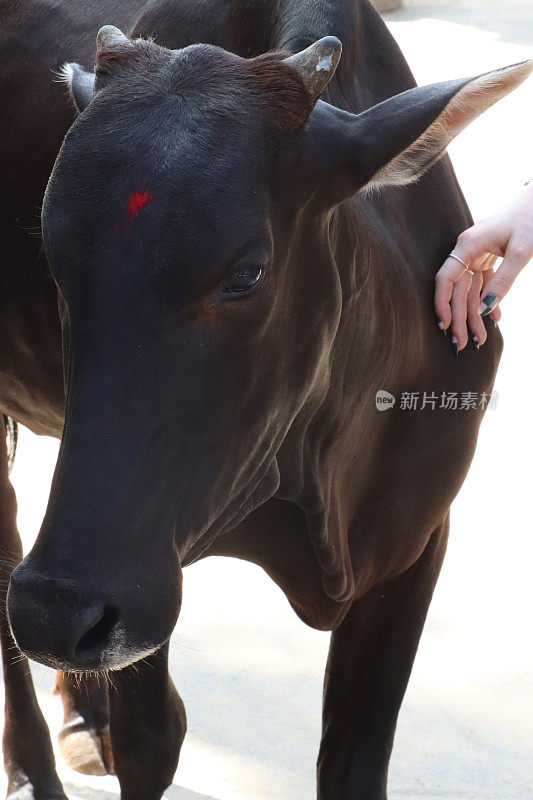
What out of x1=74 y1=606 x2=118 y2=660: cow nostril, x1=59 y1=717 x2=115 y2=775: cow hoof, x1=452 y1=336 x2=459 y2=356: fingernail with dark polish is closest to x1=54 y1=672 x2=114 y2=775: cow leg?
x1=59 y1=717 x2=115 y2=775: cow hoof

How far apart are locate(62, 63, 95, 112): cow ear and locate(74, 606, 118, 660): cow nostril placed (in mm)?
963

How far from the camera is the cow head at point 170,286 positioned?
1883mm

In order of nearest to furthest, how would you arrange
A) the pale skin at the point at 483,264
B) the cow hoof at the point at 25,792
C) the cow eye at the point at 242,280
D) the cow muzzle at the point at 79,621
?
the cow muzzle at the point at 79,621 → the cow eye at the point at 242,280 → the pale skin at the point at 483,264 → the cow hoof at the point at 25,792

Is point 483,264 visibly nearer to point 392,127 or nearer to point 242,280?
point 392,127

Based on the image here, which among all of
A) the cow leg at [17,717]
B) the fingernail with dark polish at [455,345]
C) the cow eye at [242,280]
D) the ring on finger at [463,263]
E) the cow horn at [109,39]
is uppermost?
the cow horn at [109,39]

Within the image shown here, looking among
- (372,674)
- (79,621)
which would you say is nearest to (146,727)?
(372,674)

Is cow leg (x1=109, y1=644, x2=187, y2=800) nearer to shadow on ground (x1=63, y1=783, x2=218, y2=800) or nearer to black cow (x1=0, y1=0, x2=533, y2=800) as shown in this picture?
shadow on ground (x1=63, y1=783, x2=218, y2=800)

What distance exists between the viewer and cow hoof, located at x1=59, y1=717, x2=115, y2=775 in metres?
3.87

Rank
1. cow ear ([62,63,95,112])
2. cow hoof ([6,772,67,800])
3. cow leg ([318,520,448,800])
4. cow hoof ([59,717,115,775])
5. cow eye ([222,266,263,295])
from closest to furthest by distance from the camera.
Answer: cow eye ([222,266,263,295]), cow ear ([62,63,95,112]), cow leg ([318,520,448,800]), cow hoof ([6,772,67,800]), cow hoof ([59,717,115,775])

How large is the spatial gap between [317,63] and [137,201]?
0.44 metres

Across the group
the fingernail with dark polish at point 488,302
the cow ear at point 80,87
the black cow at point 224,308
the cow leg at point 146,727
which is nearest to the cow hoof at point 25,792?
the cow leg at point 146,727

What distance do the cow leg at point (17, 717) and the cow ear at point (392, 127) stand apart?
1929 mm

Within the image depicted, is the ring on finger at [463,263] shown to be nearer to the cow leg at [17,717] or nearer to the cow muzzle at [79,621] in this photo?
the cow muzzle at [79,621]

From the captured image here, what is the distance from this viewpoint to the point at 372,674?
321 centimetres
